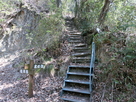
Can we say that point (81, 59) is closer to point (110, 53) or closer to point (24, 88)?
point (110, 53)

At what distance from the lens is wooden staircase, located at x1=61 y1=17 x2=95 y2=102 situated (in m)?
3.61

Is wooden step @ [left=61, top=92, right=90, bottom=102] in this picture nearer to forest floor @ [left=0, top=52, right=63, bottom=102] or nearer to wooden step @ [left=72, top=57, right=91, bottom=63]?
forest floor @ [left=0, top=52, right=63, bottom=102]

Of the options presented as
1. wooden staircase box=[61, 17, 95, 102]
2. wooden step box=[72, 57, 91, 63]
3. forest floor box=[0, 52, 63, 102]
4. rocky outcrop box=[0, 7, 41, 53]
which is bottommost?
forest floor box=[0, 52, 63, 102]

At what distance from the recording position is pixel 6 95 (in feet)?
12.9

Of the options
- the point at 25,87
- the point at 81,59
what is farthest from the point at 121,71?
the point at 25,87

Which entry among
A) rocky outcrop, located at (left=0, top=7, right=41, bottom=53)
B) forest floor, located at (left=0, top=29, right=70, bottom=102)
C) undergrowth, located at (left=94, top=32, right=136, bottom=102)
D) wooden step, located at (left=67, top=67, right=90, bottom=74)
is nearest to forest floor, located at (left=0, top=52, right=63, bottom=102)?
forest floor, located at (left=0, top=29, right=70, bottom=102)

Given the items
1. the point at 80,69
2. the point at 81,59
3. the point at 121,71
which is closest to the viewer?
the point at 121,71

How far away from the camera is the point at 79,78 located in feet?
13.9

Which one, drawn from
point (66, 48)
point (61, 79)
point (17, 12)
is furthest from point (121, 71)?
point (17, 12)

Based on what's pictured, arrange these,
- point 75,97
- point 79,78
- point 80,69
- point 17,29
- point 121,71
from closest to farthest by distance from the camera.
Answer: point 121,71 → point 75,97 → point 79,78 → point 80,69 → point 17,29

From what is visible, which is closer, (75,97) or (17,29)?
(75,97)

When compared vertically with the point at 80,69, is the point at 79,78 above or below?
below

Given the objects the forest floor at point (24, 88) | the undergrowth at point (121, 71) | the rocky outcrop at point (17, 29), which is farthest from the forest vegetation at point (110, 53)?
the rocky outcrop at point (17, 29)

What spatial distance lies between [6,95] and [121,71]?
4.51 metres
